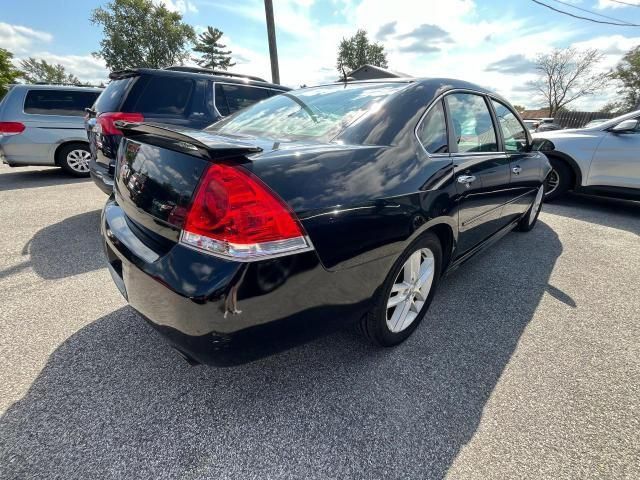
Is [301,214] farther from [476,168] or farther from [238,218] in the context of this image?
[476,168]

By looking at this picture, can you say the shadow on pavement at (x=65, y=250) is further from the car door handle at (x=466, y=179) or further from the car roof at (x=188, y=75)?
the car door handle at (x=466, y=179)

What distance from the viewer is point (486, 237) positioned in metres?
2.83

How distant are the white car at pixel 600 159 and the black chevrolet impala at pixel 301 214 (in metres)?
4.05

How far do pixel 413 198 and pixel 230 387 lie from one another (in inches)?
53.3

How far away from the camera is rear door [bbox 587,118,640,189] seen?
4766 mm

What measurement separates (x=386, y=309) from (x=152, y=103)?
3.77m

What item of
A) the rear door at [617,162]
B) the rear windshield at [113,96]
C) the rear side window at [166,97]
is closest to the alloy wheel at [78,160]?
the rear windshield at [113,96]

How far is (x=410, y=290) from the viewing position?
2.04 metres

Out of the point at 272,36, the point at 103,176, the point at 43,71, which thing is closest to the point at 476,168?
the point at 103,176

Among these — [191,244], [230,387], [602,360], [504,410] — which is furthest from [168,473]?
[602,360]

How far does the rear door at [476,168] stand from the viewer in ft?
7.20

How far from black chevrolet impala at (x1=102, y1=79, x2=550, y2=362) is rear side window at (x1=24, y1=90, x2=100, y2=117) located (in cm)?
603

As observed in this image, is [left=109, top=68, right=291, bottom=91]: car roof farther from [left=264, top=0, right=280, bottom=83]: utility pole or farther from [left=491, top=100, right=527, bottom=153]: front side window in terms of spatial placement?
[left=264, top=0, right=280, bottom=83]: utility pole

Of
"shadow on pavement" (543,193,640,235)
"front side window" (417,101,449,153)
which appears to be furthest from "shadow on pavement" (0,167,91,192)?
"shadow on pavement" (543,193,640,235)
